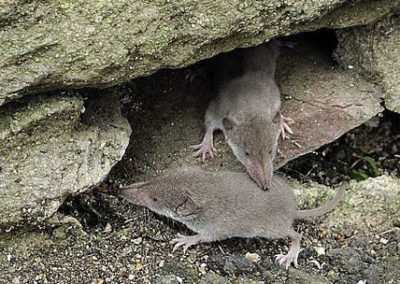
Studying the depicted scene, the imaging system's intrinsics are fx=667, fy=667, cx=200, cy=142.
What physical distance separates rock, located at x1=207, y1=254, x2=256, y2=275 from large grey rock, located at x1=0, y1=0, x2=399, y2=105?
114cm

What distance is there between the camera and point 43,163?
10.6 feet

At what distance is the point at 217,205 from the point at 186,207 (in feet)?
0.60

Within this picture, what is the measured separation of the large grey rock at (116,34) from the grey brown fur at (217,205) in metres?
0.84

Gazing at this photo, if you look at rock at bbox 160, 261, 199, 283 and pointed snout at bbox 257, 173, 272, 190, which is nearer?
rock at bbox 160, 261, 199, 283

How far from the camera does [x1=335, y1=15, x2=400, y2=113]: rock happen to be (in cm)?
389

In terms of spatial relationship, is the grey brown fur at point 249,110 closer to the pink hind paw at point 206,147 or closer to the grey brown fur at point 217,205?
the pink hind paw at point 206,147

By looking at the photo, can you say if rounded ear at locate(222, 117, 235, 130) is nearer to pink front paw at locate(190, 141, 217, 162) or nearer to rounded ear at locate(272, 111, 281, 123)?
pink front paw at locate(190, 141, 217, 162)

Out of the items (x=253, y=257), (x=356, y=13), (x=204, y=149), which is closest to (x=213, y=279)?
(x=253, y=257)

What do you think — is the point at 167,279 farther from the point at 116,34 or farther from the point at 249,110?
the point at 116,34

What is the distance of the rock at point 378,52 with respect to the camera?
12.8ft

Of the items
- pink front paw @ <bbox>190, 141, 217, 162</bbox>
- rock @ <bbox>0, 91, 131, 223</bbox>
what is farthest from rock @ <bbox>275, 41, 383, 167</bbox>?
rock @ <bbox>0, 91, 131, 223</bbox>

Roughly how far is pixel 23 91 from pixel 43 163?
17.4 inches

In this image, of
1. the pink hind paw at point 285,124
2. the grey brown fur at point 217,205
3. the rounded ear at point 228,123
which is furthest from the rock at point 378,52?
the grey brown fur at point 217,205

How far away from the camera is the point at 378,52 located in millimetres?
3936
